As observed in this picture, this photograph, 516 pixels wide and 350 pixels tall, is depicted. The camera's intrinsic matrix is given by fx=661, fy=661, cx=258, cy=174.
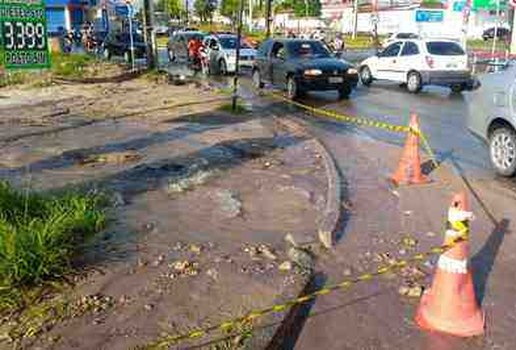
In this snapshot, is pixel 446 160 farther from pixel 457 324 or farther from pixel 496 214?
pixel 457 324

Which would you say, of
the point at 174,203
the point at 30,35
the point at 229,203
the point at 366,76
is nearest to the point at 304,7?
the point at 366,76

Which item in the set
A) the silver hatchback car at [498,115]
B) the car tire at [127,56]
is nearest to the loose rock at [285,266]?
the silver hatchback car at [498,115]

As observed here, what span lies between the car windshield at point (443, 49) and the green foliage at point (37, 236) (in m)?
15.7

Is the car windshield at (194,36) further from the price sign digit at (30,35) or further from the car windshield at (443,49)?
the price sign digit at (30,35)

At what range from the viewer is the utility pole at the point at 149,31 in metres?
26.2

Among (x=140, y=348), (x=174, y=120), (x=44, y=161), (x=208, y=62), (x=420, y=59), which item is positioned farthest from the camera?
(x=208, y=62)

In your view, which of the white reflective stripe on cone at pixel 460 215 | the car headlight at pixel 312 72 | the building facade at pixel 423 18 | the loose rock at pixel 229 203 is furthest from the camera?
the building facade at pixel 423 18

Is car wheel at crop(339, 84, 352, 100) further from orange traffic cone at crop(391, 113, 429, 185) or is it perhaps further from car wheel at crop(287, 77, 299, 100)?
orange traffic cone at crop(391, 113, 429, 185)

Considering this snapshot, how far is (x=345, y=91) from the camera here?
60.7 ft

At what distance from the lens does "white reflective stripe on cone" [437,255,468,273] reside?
4.37 metres

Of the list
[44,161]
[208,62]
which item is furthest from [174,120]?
[208,62]

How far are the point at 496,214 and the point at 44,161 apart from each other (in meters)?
6.23

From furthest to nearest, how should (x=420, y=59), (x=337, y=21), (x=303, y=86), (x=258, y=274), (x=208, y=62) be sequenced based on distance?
(x=337, y=21), (x=208, y=62), (x=420, y=59), (x=303, y=86), (x=258, y=274)

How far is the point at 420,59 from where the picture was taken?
20.2m
